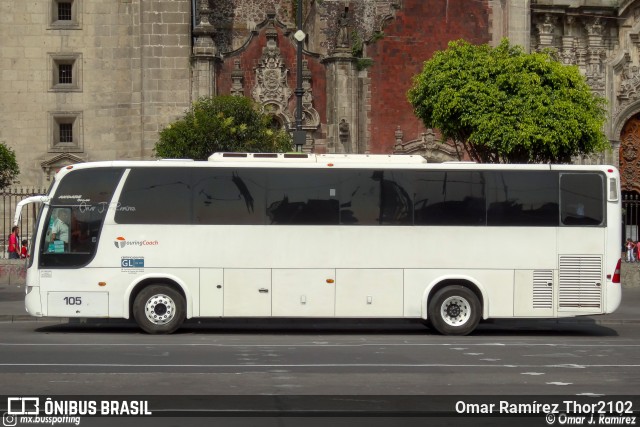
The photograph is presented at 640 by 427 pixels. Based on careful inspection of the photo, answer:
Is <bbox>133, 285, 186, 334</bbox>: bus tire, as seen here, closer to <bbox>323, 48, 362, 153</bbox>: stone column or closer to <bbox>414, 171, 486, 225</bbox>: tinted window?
<bbox>414, 171, 486, 225</bbox>: tinted window

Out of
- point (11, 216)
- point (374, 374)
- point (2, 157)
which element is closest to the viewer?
point (374, 374)

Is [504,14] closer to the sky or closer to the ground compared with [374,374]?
closer to the sky

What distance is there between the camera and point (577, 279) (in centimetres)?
2225

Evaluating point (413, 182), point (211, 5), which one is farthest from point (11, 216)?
point (413, 182)

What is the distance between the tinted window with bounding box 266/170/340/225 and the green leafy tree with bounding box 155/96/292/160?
526 inches

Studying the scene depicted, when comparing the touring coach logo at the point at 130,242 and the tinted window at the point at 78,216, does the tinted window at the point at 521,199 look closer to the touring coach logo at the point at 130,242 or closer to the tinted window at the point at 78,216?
the touring coach logo at the point at 130,242

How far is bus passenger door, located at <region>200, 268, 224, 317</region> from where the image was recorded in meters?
21.9

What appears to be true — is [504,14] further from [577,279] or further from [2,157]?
[577,279]

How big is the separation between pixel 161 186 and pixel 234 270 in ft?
6.33

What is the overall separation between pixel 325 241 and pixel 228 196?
186cm

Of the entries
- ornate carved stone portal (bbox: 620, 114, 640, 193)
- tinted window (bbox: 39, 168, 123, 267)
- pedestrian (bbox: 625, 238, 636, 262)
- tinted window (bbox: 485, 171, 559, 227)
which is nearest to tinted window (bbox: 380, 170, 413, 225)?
tinted window (bbox: 485, 171, 559, 227)

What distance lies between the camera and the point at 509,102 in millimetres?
36500

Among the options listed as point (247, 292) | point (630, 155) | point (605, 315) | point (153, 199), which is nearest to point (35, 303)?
point (153, 199)

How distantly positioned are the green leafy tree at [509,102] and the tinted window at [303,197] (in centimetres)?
1516
